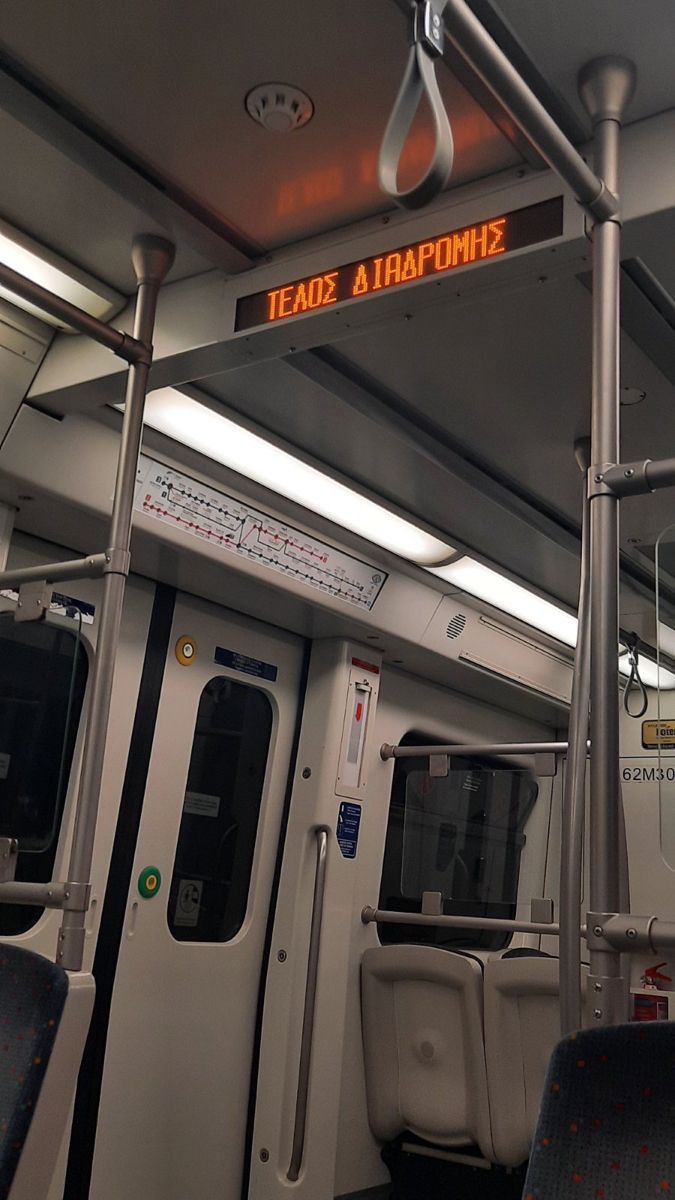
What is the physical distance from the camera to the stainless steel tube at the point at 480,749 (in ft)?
14.2

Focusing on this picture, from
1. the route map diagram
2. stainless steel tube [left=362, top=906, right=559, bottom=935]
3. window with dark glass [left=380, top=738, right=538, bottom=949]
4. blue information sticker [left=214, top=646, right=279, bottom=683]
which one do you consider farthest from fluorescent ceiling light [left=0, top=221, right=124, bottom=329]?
window with dark glass [left=380, top=738, right=538, bottom=949]

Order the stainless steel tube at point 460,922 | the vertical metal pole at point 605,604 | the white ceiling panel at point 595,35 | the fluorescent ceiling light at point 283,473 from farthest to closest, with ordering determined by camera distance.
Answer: the stainless steel tube at point 460,922 → the fluorescent ceiling light at point 283,473 → the white ceiling panel at point 595,35 → the vertical metal pole at point 605,604

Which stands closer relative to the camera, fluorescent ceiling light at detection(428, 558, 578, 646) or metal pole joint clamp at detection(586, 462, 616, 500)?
metal pole joint clamp at detection(586, 462, 616, 500)

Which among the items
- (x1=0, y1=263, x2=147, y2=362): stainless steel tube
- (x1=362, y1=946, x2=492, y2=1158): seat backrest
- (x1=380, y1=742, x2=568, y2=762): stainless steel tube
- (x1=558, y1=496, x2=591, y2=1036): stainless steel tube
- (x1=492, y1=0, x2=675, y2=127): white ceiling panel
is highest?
(x1=492, y1=0, x2=675, y2=127): white ceiling panel

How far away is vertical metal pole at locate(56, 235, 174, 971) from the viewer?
6.97ft

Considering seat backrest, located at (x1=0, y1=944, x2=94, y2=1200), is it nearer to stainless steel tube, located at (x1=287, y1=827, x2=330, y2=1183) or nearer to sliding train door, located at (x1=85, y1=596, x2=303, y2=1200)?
sliding train door, located at (x1=85, y1=596, x2=303, y2=1200)

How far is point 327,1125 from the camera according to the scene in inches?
162

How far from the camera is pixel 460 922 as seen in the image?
433 cm

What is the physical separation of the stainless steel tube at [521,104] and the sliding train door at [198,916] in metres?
2.60

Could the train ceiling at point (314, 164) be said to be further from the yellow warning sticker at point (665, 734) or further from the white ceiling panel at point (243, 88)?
the yellow warning sticker at point (665, 734)

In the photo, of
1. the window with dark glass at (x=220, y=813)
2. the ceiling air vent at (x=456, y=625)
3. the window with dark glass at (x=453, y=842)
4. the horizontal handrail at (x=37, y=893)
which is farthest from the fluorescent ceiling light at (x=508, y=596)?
the horizontal handrail at (x=37, y=893)

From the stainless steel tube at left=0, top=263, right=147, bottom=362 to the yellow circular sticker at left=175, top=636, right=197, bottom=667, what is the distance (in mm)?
1656

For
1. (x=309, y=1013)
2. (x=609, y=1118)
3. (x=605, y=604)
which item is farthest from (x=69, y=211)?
(x=309, y=1013)

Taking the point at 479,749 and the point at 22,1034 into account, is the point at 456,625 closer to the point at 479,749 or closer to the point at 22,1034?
the point at 479,749
